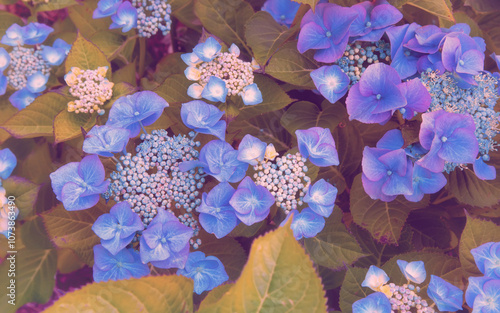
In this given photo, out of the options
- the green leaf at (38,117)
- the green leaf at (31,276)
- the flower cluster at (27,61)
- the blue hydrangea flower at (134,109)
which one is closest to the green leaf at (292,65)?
the blue hydrangea flower at (134,109)

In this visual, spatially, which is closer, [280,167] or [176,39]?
[280,167]

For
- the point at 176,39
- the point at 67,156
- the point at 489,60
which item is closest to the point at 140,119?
the point at 67,156

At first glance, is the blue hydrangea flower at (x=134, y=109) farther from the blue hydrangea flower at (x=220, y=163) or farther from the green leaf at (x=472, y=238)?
the green leaf at (x=472, y=238)

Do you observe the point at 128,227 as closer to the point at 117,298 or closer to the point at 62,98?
the point at 117,298

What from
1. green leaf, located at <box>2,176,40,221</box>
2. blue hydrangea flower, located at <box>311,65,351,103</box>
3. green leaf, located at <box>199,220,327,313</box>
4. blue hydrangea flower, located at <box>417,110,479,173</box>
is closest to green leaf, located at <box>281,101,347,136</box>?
blue hydrangea flower, located at <box>311,65,351,103</box>

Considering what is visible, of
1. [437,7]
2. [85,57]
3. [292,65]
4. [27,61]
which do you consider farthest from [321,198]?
[27,61]

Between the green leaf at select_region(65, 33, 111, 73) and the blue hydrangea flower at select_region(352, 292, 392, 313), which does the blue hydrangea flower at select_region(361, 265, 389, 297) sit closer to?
the blue hydrangea flower at select_region(352, 292, 392, 313)
